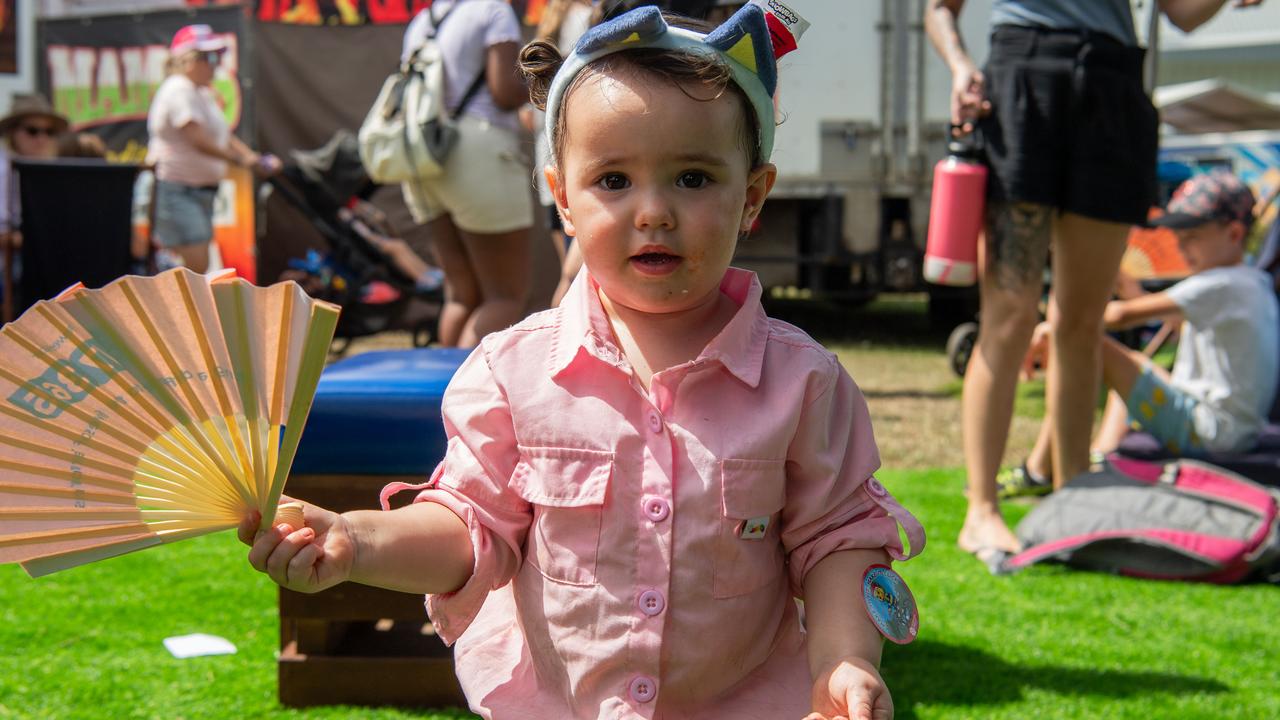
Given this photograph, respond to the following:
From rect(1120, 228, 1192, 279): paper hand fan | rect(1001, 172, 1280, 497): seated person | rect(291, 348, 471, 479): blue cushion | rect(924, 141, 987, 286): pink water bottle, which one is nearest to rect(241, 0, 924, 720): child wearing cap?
rect(291, 348, 471, 479): blue cushion

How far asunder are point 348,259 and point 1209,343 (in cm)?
623

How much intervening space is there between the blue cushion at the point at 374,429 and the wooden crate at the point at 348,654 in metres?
0.03

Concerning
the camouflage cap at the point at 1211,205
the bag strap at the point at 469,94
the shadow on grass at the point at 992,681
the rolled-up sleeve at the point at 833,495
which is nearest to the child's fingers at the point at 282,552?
the rolled-up sleeve at the point at 833,495

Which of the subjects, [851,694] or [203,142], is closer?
[851,694]

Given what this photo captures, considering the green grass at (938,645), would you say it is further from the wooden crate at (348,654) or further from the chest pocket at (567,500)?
the chest pocket at (567,500)

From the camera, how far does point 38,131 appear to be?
8055mm


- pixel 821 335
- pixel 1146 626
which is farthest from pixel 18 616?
pixel 821 335

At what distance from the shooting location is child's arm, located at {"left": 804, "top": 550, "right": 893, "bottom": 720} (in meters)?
1.29

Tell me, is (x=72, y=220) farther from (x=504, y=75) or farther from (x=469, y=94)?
(x=504, y=75)

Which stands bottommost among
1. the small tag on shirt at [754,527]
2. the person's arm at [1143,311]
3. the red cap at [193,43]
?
the person's arm at [1143,311]

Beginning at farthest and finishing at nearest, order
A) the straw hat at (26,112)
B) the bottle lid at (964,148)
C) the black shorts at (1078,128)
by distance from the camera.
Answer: the straw hat at (26,112)
the bottle lid at (964,148)
the black shorts at (1078,128)

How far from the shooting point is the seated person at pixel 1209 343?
4047mm

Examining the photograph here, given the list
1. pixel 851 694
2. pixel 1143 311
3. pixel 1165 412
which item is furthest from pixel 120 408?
pixel 1143 311

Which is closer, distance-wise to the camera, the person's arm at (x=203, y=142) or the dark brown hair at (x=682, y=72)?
the dark brown hair at (x=682, y=72)
